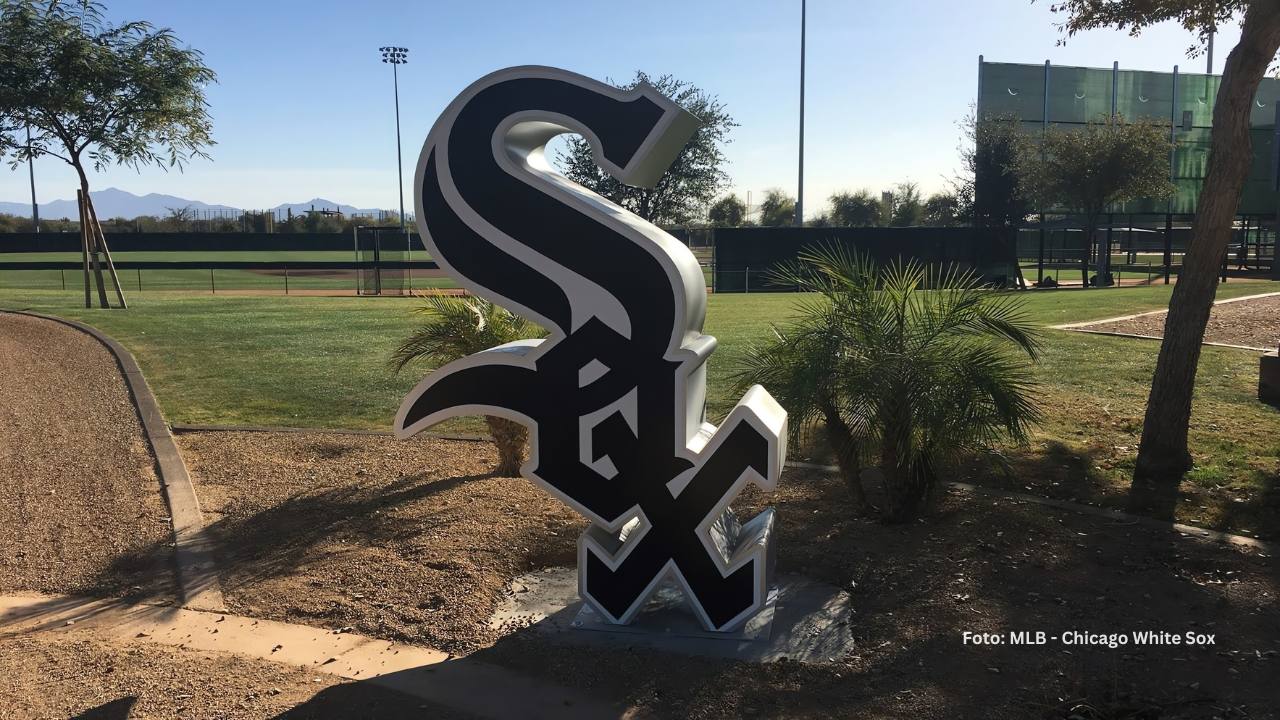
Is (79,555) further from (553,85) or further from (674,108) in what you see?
(674,108)

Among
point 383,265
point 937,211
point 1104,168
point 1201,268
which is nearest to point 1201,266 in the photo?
point 1201,268

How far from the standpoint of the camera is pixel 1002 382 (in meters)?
5.64

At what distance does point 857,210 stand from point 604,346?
209 feet

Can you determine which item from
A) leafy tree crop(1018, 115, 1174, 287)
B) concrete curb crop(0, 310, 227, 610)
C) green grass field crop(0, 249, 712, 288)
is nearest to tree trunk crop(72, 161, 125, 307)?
green grass field crop(0, 249, 712, 288)

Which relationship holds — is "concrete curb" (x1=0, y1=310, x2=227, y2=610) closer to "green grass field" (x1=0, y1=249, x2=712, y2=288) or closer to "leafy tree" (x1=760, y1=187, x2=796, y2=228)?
"green grass field" (x1=0, y1=249, x2=712, y2=288)

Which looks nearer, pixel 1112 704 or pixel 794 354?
pixel 1112 704

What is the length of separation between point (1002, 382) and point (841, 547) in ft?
4.70

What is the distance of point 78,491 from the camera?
23.9 feet

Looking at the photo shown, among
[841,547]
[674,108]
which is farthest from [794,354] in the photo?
[674,108]

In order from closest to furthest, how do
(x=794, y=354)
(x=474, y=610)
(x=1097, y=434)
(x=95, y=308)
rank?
(x=474, y=610) → (x=794, y=354) → (x=1097, y=434) → (x=95, y=308)

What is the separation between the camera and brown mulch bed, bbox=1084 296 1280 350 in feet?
47.8

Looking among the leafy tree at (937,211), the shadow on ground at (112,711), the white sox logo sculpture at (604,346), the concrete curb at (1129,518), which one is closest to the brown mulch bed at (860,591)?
the concrete curb at (1129,518)

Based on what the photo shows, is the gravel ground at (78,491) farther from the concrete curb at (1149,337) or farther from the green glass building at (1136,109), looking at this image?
the green glass building at (1136,109)

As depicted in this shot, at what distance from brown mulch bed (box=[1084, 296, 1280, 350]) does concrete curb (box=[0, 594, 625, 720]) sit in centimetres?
1345
